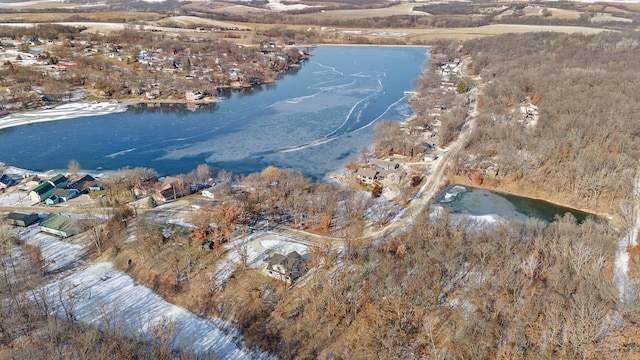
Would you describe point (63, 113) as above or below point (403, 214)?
above

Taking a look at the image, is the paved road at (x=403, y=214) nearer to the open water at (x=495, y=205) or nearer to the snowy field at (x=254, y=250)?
the snowy field at (x=254, y=250)

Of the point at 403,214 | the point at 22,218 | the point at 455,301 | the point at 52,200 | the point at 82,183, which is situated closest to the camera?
the point at 455,301

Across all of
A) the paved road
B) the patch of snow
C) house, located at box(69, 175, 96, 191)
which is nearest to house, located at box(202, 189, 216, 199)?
the paved road

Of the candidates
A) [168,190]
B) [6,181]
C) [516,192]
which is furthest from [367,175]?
[6,181]

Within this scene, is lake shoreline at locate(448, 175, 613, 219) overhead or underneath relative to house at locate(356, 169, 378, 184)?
underneath

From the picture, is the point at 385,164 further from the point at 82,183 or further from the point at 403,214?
the point at 82,183

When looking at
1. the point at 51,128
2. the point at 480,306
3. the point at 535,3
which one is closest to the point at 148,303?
the point at 480,306

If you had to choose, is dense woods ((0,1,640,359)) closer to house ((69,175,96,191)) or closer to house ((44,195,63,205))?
house ((69,175,96,191))

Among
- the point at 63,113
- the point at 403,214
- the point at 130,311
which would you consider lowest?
the point at 130,311
